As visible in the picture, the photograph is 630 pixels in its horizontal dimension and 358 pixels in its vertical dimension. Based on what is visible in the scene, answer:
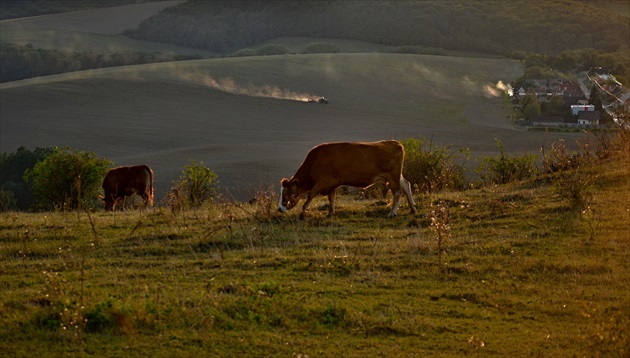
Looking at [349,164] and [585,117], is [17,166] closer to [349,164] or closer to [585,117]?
[349,164]

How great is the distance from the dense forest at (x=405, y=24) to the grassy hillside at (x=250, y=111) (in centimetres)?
2433

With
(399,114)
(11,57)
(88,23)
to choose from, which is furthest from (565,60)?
(88,23)

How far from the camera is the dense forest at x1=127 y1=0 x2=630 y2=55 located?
116 metres

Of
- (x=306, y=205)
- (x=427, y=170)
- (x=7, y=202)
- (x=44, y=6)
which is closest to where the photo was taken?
(x=306, y=205)

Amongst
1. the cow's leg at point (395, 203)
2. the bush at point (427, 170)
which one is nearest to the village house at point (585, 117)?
the bush at point (427, 170)

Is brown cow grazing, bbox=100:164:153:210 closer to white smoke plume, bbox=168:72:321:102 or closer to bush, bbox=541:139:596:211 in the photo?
bush, bbox=541:139:596:211

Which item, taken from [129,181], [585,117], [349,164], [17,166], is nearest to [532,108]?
[585,117]

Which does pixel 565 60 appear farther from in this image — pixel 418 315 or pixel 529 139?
pixel 418 315

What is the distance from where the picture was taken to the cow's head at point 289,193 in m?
17.2

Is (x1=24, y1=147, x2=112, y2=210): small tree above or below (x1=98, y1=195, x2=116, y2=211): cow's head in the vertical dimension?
above

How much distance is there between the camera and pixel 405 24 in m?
124

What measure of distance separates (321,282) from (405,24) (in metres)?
115

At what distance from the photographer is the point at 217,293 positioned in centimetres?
1079

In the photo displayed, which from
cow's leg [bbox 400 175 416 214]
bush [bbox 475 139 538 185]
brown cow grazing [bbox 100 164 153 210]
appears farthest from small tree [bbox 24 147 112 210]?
bush [bbox 475 139 538 185]
